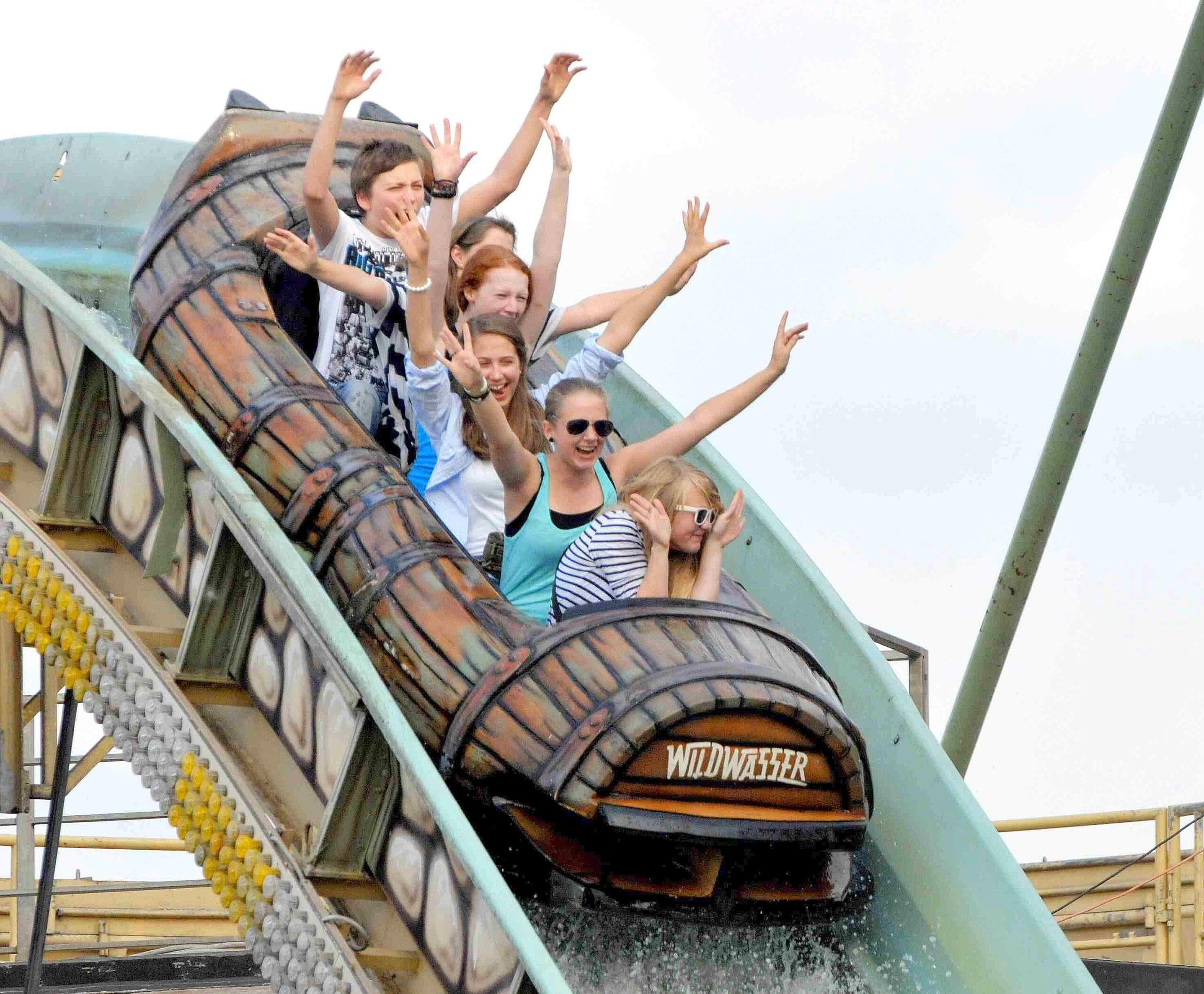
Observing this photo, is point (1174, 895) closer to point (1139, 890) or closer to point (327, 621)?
point (1139, 890)

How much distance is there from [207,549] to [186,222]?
3.47ft

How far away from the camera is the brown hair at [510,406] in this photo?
356cm

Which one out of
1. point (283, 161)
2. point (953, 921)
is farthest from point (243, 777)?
point (283, 161)

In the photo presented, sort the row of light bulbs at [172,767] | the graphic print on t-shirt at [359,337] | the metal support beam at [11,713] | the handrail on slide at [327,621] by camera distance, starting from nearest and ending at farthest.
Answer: the handrail on slide at [327,621] < the row of light bulbs at [172,767] < the graphic print on t-shirt at [359,337] < the metal support beam at [11,713]

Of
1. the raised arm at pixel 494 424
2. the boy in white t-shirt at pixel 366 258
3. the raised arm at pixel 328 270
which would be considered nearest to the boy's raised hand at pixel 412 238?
the raised arm at pixel 328 270

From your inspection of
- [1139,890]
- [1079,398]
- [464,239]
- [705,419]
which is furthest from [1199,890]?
[464,239]

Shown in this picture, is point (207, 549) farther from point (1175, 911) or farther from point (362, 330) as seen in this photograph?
point (1175, 911)

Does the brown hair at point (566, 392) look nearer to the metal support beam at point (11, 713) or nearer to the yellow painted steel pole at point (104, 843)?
the metal support beam at point (11, 713)

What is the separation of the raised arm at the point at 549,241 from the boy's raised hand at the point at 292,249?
571mm

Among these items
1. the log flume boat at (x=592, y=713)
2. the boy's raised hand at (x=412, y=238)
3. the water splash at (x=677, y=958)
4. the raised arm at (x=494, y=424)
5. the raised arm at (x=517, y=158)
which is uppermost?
the raised arm at (x=517, y=158)

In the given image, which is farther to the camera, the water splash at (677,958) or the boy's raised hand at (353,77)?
the boy's raised hand at (353,77)

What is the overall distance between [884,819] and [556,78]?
2048 mm

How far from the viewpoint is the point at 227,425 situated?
12.2 ft

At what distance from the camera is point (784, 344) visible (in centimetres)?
405
